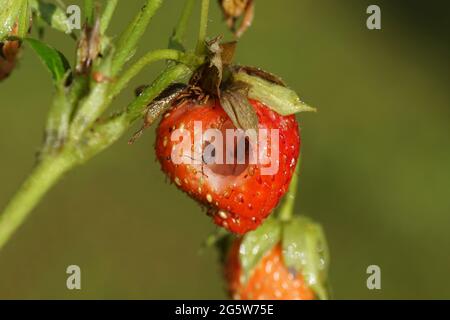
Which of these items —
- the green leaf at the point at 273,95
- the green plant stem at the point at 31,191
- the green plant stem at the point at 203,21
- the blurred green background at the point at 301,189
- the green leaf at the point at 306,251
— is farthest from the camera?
the blurred green background at the point at 301,189

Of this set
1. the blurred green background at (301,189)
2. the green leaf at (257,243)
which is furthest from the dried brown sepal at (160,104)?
the blurred green background at (301,189)

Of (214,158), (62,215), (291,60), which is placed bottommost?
(214,158)

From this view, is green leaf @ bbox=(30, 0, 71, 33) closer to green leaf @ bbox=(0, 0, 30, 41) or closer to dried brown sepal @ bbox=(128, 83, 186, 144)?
green leaf @ bbox=(0, 0, 30, 41)

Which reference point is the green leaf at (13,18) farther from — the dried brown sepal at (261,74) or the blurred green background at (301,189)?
the blurred green background at (301,189)

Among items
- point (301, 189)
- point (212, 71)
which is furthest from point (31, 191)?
point (301, 189)

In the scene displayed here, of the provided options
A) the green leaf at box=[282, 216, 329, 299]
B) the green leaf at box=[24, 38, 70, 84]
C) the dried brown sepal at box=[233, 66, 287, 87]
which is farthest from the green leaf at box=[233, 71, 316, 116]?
the green leaf at box=[282, 216, 329, 299]

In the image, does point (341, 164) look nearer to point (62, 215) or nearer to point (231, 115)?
point (62, 215)
